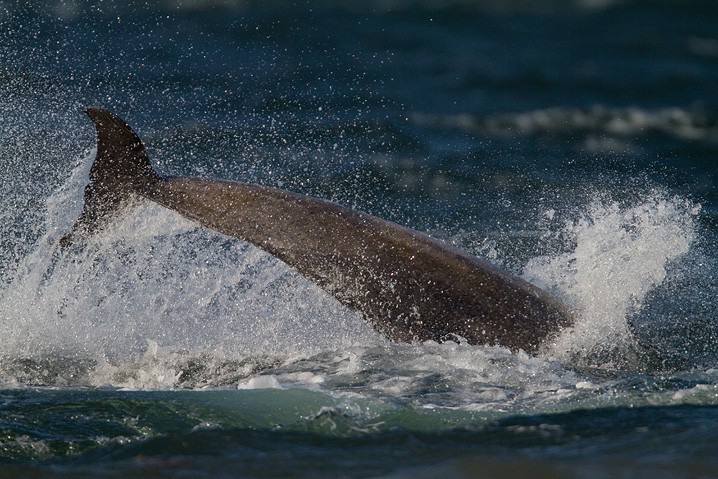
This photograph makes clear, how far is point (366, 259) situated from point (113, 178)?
186 centimetres

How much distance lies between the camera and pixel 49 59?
1431 cm

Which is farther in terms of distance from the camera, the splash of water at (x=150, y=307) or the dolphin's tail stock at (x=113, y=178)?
the dolphin's tail stock at (x=113, y=178)

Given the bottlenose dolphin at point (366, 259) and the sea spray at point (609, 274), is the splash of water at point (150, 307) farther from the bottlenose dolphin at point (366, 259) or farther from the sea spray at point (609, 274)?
the sea spray at point (609, 274)

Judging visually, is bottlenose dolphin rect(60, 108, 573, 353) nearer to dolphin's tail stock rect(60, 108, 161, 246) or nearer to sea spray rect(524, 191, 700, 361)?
dolphin's tail stock rect(60, 108, 161, 246)

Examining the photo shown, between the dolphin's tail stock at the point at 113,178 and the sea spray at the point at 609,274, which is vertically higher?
the dolphin's tail stock at the point at 113,178

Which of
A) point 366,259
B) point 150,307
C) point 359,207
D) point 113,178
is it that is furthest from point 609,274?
point 359,207

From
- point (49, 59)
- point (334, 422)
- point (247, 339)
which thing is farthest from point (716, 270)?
point (49, 59)

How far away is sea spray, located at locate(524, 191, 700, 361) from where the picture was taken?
6.50m

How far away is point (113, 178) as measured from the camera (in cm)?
703

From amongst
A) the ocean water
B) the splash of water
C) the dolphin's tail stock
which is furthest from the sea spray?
the dolphin's tail stock

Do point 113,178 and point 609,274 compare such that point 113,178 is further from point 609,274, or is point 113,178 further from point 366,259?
point 609,274

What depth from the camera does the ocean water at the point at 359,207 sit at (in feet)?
15.7

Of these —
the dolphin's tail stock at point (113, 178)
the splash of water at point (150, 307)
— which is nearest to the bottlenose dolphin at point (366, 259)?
the dolphin's tail stock at point (113, 178)

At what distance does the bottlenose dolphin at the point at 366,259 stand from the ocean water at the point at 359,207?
172 millimetres
